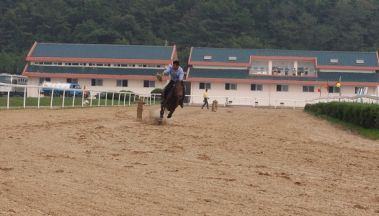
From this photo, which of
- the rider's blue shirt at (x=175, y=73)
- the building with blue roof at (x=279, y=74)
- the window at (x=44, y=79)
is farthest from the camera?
the window at (x=44, y=79)

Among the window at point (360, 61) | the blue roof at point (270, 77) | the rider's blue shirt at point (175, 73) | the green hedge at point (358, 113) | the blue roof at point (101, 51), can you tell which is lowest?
the green hedge at point (358, 113)

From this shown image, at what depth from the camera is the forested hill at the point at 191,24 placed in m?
102

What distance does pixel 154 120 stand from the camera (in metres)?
16.2

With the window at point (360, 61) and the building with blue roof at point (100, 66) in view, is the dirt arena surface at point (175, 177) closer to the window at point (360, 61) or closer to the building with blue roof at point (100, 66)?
the building with blue roof at point (100, 66)

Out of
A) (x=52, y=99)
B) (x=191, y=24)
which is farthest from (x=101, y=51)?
(x=52, y=99)

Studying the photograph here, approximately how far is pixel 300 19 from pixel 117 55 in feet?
161

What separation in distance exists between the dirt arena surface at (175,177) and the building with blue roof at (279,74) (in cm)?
5356

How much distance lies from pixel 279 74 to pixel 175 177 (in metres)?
63.1

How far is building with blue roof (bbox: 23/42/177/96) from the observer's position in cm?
6738

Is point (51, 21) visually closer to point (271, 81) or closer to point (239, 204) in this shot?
point (271, 81)

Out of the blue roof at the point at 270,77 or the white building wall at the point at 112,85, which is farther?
the white building wall at the point at 112,85

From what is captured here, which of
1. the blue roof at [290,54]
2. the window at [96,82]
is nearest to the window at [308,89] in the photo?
the blue roof at [290,54]

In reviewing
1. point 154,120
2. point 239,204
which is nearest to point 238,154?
point 239,204

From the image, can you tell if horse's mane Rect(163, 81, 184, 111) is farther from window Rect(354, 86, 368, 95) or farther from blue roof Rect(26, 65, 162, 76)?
blue roof Rect(26, 65, 162, 76)
